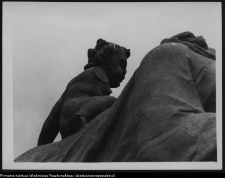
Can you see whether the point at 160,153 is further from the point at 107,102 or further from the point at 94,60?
the point at 94,60

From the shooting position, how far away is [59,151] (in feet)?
37.7

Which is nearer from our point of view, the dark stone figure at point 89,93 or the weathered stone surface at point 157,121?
the weathered stone surface at point 157,121

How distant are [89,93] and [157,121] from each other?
1.80 m

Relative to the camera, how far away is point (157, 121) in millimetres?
10609

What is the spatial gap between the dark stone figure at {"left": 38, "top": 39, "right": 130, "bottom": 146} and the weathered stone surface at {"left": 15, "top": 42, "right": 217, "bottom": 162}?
1.10 ft

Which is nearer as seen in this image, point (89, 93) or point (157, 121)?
point (157, 121)

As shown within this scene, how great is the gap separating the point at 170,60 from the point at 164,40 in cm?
88

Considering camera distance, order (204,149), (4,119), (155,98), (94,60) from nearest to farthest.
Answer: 1. (204,149)
2. (155,98)
3. (4,119)
4. (94,60)

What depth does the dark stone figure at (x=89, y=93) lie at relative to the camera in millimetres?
11891

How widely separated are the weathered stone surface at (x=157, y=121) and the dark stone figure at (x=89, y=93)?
13.2 inches

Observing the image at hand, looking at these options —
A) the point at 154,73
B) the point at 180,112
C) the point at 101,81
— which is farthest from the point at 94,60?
the point at 180,112

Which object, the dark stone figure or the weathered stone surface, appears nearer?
the weathered stone surface

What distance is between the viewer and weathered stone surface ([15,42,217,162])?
33.8 feet

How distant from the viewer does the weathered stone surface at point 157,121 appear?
33.8ft
